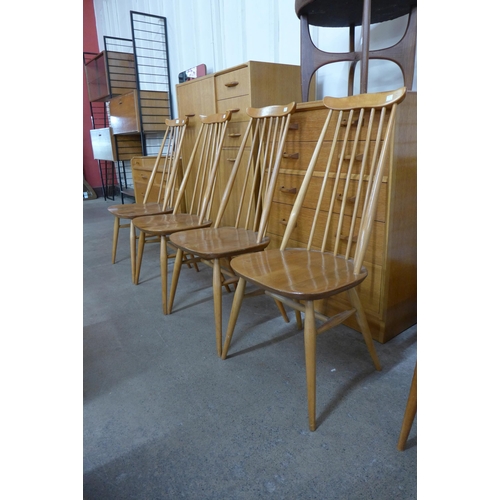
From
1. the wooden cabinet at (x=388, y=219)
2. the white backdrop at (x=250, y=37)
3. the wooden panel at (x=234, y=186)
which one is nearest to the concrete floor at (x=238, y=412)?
the wooden cabinet at (x=388, y=219)

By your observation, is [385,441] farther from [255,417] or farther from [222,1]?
[222,1]

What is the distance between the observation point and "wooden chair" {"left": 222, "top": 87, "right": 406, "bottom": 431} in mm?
1110

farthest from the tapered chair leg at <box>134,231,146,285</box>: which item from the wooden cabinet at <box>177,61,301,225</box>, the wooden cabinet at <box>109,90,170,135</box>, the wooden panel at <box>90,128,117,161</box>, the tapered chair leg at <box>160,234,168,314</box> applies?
the wooden panel at <box>90,128,117,161</box>

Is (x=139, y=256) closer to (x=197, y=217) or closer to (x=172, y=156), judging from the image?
(x=197, y=217)

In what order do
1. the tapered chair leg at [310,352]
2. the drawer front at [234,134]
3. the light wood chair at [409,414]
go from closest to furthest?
the light wood chair at [409,414], the tapered chair leg at [310,352], the drawer front at [234,134]

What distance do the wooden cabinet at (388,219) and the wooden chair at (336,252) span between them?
3.1 inches

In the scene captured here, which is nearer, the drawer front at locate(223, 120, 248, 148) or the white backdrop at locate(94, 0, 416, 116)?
the white backdrop at locate(94, 0, 416, 116)

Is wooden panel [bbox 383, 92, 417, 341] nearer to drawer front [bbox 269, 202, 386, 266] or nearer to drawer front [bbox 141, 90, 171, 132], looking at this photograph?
drawer front [bbox 269, 202, 386, 266]

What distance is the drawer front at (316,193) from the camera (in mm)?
1421

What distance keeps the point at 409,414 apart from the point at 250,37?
278 cm

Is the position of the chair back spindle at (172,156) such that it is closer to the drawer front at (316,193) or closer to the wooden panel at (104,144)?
the drawer front at (316,193)
